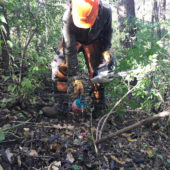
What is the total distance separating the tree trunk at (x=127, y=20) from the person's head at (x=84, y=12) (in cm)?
286

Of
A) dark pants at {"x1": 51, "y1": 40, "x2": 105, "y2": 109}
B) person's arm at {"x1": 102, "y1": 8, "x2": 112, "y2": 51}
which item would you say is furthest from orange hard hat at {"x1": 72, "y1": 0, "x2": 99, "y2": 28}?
dark pants at {"x1": 51, "y1": 40, "x2": 105, "y2": 109}

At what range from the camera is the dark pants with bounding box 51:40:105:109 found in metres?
3.02

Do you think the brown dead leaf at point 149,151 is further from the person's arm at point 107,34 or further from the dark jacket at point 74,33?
the person's arm at point 107,34

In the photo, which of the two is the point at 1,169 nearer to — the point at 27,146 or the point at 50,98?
the point at 27,146

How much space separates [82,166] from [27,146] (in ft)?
2.19

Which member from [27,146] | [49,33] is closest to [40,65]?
[27,146]

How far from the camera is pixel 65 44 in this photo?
2.63m

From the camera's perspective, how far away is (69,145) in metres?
2.23

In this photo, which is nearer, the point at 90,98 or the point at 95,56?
the point at 95,56

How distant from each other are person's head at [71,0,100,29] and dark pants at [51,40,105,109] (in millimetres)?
606

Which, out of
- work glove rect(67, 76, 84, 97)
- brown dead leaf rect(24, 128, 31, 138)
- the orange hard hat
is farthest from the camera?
work glove rect(67, 76, 84, 97)

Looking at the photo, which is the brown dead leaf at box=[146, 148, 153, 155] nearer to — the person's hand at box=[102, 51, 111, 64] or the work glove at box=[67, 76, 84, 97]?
the work glove at box=[67, 76, 84, 97]

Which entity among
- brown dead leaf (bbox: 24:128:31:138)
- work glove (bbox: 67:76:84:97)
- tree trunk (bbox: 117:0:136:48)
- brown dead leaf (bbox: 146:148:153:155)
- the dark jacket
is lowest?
brown dead leaf (bbox: 146:148:153:155)

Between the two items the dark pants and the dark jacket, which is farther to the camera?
the dark pants
